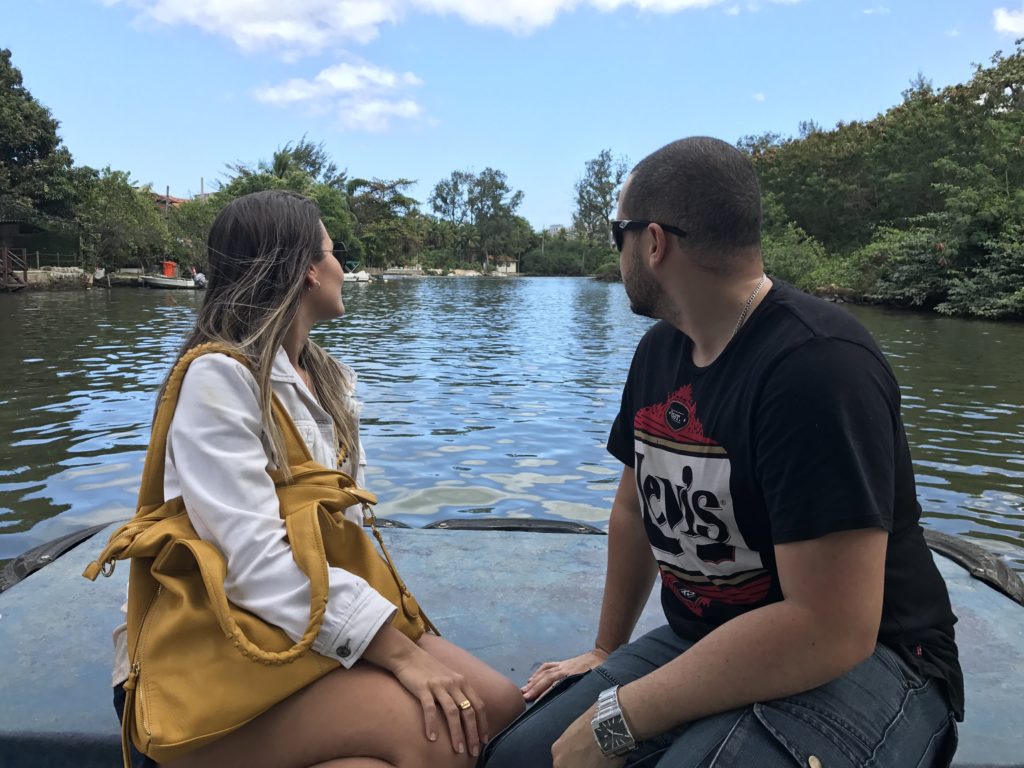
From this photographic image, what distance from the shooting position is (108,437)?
7.19 meters

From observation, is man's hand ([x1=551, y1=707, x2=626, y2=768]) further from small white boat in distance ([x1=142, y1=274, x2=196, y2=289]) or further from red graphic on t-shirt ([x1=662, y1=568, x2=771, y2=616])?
small white boat in distance ([x1=142, y1=274, x2=196, y2=289])

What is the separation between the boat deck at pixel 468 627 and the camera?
65.6 inches

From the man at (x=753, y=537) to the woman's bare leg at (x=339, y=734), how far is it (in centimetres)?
21

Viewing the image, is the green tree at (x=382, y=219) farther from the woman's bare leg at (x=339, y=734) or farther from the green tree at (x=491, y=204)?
the woman's bare leg at (x=339, y=734)

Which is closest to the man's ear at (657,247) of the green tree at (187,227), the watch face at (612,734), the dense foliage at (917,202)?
the watch face at (612,734)

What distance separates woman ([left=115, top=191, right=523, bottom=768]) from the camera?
4.57 ft

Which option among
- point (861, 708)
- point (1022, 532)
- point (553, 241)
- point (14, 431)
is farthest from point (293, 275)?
point (553, 241)

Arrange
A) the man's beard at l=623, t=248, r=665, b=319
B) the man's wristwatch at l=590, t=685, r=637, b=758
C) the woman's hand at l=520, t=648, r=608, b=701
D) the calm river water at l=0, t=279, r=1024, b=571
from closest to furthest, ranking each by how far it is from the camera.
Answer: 1. the man's wristwatch at l=590, t=685, r=637, b=758
2. the man's beard at l=623, t=248, r=665, b=319
3. the woman's hand at l=520, t=648, r=608, b=701
4. the calm river water at l=0, t=279, r=1024, b=571

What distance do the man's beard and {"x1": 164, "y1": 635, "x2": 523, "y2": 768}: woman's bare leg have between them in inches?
35.6

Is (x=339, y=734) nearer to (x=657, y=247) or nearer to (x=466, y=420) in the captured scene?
(x=657, y=247)

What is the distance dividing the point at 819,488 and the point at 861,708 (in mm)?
397

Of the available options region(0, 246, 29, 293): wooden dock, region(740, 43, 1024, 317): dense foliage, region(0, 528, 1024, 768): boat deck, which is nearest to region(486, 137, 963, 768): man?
region(0, 528, 1024, 768): boat deck

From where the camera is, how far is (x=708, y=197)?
1.48m

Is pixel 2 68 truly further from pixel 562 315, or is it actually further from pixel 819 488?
pixel 819 488
